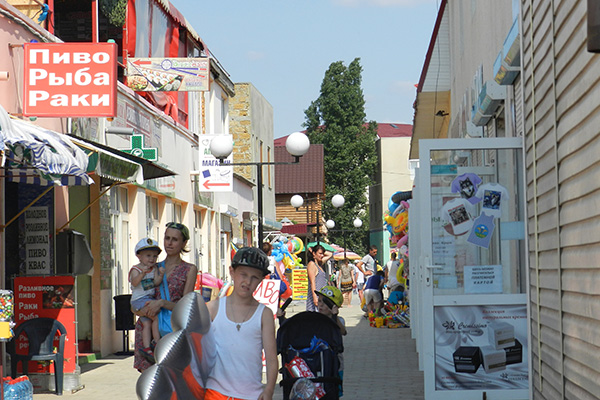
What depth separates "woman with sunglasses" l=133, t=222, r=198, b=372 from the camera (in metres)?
7.23

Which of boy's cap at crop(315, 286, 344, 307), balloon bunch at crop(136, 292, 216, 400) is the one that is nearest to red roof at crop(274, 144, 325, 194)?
boy's cap at crop(315, 286, 344, 307)

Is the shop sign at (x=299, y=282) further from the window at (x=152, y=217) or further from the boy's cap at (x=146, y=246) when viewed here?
the boy's cap at (x=146, y=246)

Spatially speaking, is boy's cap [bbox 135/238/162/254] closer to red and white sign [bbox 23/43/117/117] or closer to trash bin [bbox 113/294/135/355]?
red and white sign [bbox 23/43/117/117]

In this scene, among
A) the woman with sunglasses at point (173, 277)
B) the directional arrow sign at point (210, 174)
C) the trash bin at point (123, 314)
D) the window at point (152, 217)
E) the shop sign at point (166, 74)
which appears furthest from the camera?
the directional arrow sign at point (210, 174)

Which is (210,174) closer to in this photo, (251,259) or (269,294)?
(269,294)

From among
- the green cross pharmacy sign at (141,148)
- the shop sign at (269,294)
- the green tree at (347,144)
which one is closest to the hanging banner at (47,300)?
the shop sign at (269,294)

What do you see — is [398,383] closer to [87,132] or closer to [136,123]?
[87,132]

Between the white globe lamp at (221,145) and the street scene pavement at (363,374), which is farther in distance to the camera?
the white globe lamp at (221,145)

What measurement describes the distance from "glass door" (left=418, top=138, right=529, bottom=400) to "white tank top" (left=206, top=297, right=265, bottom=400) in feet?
14.0

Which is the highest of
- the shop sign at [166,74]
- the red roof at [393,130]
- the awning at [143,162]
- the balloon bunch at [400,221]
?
the red roof at [393,130]

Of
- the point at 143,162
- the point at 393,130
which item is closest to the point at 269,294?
the point at 143,162

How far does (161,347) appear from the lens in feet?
15.6

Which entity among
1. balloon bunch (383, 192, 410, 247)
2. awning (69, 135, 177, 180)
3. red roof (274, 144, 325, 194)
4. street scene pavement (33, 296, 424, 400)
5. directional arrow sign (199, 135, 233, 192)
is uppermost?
red roof (274, 144, 325, 194)

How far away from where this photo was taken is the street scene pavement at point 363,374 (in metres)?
10.7
